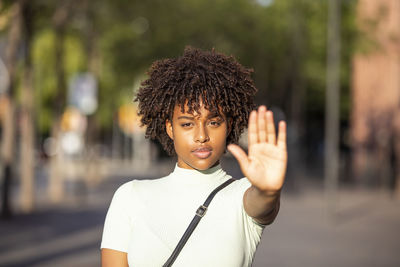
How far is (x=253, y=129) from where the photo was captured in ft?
7.62

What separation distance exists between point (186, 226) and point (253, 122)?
50 centimetres

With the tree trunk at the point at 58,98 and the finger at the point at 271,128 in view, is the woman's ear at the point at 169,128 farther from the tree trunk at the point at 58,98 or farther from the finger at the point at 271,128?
the tree trunk at the point at 58,98

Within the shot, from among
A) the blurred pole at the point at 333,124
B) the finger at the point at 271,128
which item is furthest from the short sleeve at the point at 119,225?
the blurred pole at the point at 333,124

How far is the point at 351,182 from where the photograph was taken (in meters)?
30.5

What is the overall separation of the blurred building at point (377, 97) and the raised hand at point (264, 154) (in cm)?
2062

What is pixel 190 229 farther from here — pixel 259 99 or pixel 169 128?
pixel 259 99

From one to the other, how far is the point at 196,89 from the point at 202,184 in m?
0.36

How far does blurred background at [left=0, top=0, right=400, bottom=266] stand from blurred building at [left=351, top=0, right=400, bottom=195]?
0.06m

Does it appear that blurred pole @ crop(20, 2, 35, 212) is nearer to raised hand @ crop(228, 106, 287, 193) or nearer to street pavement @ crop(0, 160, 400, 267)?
street pavement @ crop(0, 160, 400, 267)

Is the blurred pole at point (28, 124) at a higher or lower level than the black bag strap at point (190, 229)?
higher

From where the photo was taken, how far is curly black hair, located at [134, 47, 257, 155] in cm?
271

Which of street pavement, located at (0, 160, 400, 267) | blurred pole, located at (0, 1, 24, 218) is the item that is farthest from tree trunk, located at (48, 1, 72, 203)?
blurred pole, located at (0, 1, 24, 218)

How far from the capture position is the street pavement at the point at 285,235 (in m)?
9.88

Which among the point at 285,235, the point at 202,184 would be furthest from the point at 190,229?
the point at 285,235
